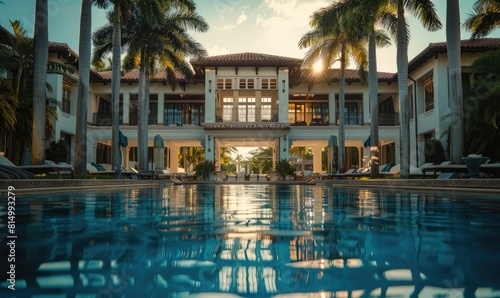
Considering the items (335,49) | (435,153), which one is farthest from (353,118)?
(435,153)

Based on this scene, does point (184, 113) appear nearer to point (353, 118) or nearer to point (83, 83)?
point (353, 118)

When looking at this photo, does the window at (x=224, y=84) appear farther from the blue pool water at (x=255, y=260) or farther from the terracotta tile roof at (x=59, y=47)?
the blue pool water at (x=255, y=260)

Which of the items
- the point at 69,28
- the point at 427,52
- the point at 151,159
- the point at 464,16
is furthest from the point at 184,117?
the point at 464,16

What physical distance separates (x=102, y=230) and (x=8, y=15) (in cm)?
1756

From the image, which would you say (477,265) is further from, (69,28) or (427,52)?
(427,52)

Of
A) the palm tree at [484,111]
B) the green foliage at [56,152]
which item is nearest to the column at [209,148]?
the green foliage at [56,152]

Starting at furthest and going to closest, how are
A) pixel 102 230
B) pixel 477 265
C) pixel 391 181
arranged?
pixel 391 181
pixel 102 230
pixel 477 265

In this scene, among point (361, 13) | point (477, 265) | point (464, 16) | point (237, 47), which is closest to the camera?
point (477, 265)

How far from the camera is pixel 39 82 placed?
450 inches

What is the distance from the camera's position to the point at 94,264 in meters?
1.88

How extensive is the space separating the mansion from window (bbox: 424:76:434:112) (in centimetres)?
7

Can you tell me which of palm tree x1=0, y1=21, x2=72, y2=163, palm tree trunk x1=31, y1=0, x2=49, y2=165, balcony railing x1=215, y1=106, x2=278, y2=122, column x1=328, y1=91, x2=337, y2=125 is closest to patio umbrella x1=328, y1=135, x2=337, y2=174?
column x1=328, y1=91, x2=337, y2=125

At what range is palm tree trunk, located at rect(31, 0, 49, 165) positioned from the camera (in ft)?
37.3

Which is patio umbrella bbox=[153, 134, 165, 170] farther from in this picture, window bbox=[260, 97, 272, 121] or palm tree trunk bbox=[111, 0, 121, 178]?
window bbox=[260, 97, 272, 121]
